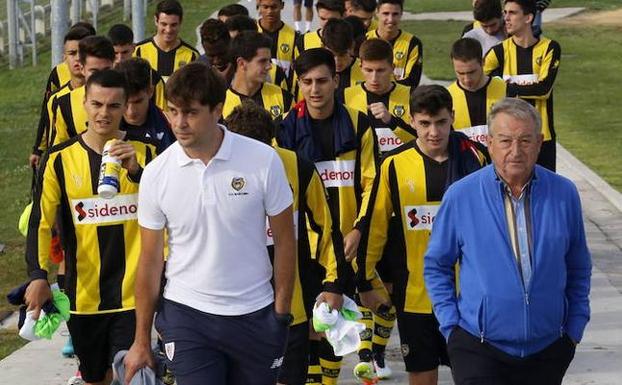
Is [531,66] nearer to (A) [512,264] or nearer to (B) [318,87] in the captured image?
(B) [318,87]

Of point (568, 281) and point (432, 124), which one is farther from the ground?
point (432, 124)

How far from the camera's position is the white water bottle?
771 centimetres

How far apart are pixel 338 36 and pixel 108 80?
4062 millimetres

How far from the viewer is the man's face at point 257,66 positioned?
36.0ft

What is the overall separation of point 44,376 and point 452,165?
329cm

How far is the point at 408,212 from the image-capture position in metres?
8.95

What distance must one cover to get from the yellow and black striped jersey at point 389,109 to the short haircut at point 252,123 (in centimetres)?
331

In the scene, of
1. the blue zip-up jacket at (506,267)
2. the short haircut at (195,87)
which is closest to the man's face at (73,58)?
the short haircut at (195,87)

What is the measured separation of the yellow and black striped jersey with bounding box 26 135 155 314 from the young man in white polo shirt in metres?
1.49

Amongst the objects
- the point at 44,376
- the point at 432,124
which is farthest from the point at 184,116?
the point at 44,376

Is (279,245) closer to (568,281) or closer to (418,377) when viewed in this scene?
(568,281)

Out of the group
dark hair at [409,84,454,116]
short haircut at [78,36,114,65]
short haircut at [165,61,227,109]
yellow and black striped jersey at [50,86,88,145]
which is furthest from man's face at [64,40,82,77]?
short haircut at [165,61,227,109]

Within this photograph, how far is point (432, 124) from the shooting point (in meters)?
8.87

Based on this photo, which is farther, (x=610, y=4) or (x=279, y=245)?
(x=610, y=4)
